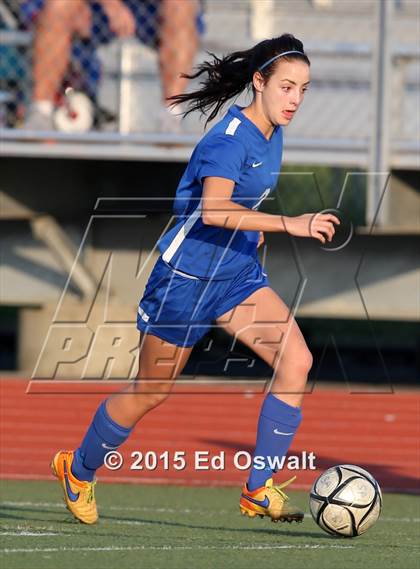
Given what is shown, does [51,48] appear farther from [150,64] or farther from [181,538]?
[181,538]

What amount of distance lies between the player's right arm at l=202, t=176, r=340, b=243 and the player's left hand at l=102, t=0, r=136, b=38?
5153 millimetres

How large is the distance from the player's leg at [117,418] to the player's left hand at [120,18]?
5.02 metres

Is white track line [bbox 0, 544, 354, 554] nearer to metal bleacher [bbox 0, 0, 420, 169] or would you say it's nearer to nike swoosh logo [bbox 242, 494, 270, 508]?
nike swoosh logo [bbox 242, 494, 270, 508]

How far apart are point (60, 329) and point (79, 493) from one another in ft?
21.8

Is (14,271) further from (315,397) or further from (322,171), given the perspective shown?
(322,171)

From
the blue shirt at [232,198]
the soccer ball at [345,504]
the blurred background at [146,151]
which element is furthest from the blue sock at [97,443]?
the blurred background at [146,151]

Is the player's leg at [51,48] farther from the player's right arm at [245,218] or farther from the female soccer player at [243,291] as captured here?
the player's right arm at [245,218]

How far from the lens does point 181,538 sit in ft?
18.7

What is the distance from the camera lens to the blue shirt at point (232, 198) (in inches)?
216

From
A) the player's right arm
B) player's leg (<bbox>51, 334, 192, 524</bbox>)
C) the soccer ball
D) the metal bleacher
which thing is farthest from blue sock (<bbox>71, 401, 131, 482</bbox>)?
the metal bleacher

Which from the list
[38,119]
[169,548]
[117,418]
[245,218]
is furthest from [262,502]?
[38,119]

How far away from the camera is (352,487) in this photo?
5.62 metres

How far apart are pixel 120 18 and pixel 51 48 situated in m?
0.60

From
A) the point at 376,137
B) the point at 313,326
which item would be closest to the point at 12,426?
the point at 376,137
